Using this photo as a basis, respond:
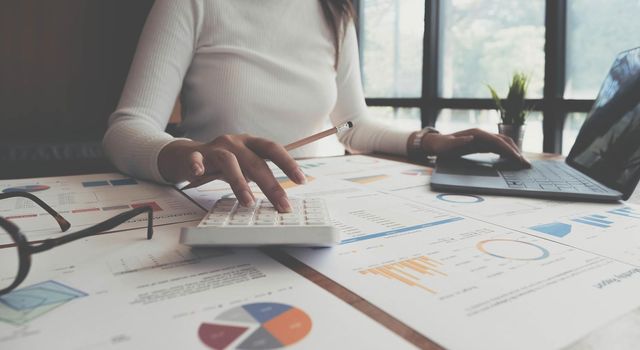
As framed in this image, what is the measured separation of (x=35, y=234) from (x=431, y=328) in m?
0.38

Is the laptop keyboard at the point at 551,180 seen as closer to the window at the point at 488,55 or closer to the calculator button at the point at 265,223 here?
the calculator button at the point at 265,223

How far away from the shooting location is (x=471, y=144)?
0.89 meters

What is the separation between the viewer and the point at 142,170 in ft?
2.32

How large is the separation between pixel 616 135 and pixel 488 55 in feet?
7.01

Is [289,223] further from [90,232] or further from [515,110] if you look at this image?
[515,110]

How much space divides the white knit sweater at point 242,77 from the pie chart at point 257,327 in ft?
1.79

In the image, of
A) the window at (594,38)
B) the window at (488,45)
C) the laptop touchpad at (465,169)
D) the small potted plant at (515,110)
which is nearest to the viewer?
the laptop touchpad at (465,169)

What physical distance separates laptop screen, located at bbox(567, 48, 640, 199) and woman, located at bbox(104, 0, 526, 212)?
0.42 ft

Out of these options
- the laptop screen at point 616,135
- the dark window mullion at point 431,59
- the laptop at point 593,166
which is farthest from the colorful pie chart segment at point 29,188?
the dark window mullion at point 431,59

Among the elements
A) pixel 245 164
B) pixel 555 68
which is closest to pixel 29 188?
pixel 245 164

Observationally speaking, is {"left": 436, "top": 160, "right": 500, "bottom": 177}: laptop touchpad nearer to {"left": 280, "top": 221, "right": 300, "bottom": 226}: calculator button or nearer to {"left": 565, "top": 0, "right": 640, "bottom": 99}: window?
{"left": 280, "top": 221, "right": 300, "bottom": 226}: calculator button

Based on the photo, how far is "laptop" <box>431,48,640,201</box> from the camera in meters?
0.61

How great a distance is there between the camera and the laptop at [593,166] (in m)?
0.61

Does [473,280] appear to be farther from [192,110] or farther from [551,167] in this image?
[192,110]
